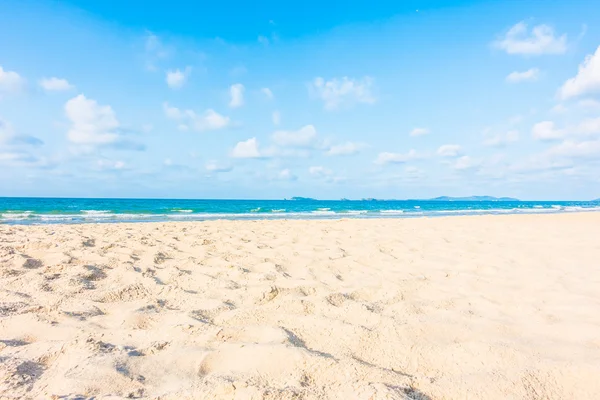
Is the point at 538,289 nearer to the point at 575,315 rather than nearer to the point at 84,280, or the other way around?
the point at 575,315

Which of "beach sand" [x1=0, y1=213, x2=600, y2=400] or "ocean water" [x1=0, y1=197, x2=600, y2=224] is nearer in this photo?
"beach sand" [x1=0, y1=213, x2=600, y2=400]

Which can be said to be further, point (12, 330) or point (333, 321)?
point (333, 321)

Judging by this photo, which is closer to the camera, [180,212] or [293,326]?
[293,326]

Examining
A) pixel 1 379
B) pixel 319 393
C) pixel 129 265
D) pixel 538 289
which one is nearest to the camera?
pixel 319 393

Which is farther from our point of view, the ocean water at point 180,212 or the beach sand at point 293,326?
the ocean water at point 180,212

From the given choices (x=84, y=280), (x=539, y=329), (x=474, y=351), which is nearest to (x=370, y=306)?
(x=474, y=351)

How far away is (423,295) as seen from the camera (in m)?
3.14

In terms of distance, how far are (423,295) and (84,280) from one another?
310 cm

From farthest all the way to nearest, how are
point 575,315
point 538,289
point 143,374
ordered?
point 538,289 < point 575,315 < point 143,374

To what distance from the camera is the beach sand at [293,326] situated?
1.63 m

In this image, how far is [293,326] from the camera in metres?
2.33

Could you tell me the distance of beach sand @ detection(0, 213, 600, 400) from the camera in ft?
5.35

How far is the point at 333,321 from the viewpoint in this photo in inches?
93.1

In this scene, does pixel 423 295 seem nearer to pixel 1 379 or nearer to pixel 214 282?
pixel 214 282
